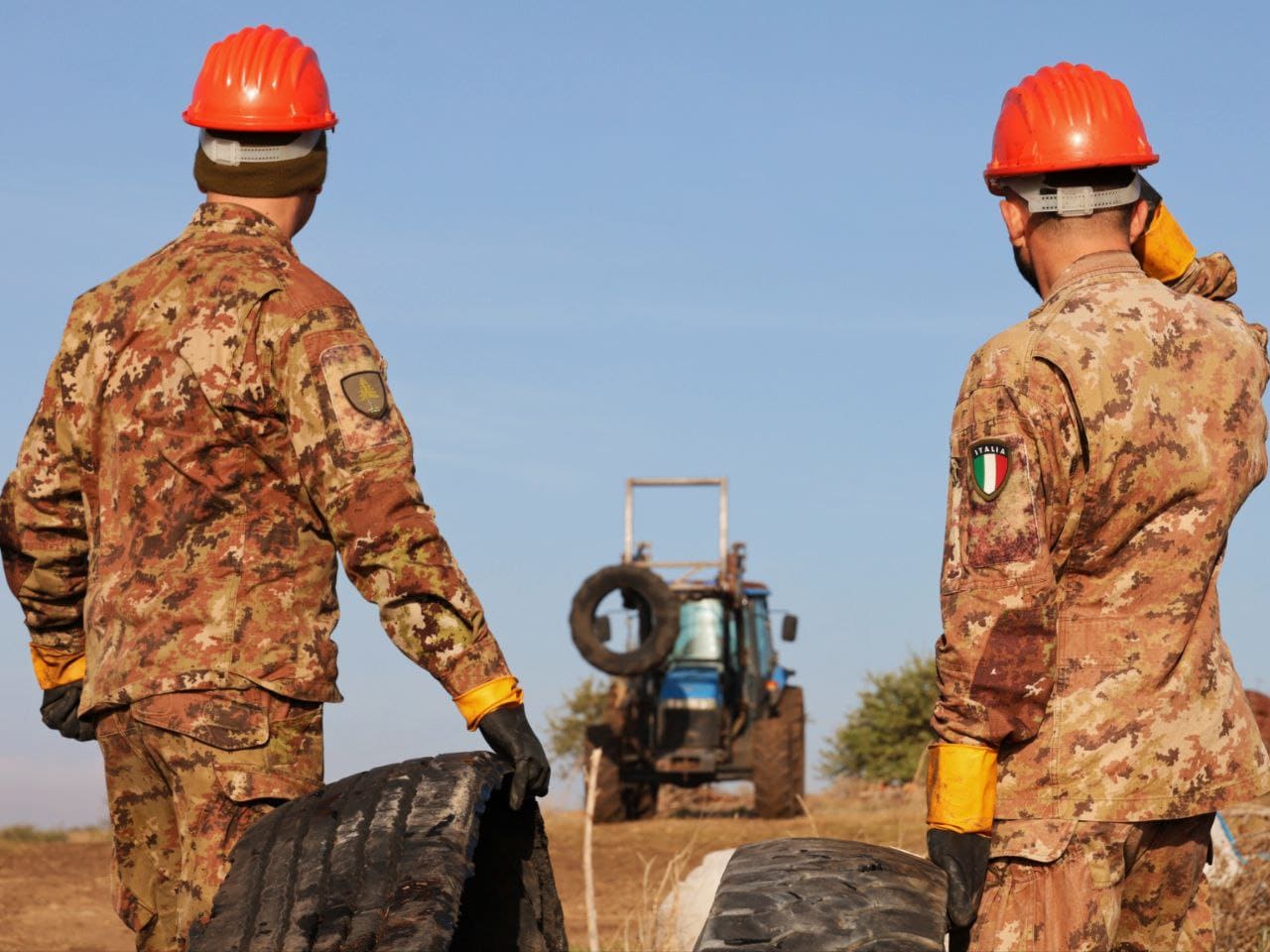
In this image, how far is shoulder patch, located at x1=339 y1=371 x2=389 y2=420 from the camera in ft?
11.4

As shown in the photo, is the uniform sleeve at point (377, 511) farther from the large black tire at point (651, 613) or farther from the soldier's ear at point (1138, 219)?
the large black tire at point (651, 613)

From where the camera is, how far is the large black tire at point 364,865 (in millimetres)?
3000

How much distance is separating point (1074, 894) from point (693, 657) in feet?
47.9

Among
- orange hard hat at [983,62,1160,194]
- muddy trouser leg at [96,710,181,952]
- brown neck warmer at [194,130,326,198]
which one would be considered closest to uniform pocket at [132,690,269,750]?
muddy trouser leg at [96,710,181,952]

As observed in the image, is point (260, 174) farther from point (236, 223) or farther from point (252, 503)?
point (252, 503)

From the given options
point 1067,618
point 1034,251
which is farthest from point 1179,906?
point 1034,251

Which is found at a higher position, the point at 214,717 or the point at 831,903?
the point at 214,717

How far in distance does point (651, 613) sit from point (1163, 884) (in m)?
12.8

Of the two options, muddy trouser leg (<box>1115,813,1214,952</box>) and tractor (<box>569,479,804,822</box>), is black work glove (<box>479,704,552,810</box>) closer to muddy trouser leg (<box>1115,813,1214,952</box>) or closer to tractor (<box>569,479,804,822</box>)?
muddy trouser leg (<box>1115,813,1214,952</box>)

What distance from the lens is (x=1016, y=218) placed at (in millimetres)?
3475

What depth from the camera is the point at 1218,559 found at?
10.7ft

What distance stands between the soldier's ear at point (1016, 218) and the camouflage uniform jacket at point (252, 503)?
124 cm

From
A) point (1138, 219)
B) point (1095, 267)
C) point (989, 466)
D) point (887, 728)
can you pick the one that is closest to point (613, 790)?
point (887, 728)

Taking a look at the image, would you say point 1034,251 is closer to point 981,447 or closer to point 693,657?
point 981,447
